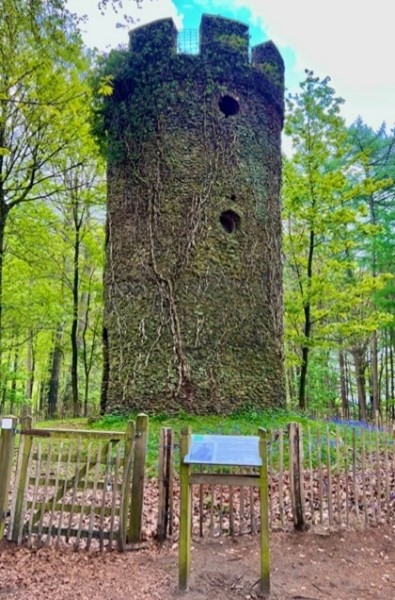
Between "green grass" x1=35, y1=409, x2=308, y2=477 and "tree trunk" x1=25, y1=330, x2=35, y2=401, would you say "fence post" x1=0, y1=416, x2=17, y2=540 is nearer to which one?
"green grass" x1=35, y1=409, x2=308, y2=477

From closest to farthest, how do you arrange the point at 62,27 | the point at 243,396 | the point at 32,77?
the point at 62,27 → the point at 32,77 → the point at 243,396

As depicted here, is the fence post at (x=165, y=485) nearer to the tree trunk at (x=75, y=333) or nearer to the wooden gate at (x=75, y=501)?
the wooden gate at (x=75, y=501)

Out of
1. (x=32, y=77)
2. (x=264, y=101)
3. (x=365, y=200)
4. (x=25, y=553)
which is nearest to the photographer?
(x=25, y=553)

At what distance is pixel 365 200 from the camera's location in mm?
20203

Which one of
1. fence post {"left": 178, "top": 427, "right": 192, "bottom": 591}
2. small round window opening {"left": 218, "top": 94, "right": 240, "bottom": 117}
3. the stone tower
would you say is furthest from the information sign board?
small round window opening {"left": 218, "top": 94, "right": 240, "bottom": 117}

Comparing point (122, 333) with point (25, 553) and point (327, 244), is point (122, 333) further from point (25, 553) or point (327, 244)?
point (327, 244)

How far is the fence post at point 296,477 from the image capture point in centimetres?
502

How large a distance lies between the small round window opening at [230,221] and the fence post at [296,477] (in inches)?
272

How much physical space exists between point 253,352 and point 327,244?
6647 millimetres

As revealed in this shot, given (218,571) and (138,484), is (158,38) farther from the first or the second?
(218,571)

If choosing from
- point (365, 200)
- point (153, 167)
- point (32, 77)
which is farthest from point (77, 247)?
point (365, 200)

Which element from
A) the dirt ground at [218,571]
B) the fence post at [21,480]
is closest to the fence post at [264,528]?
the dirt ground at [218,571]

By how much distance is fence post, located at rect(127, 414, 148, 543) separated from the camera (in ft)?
15.0

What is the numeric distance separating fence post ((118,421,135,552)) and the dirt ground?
183mm
